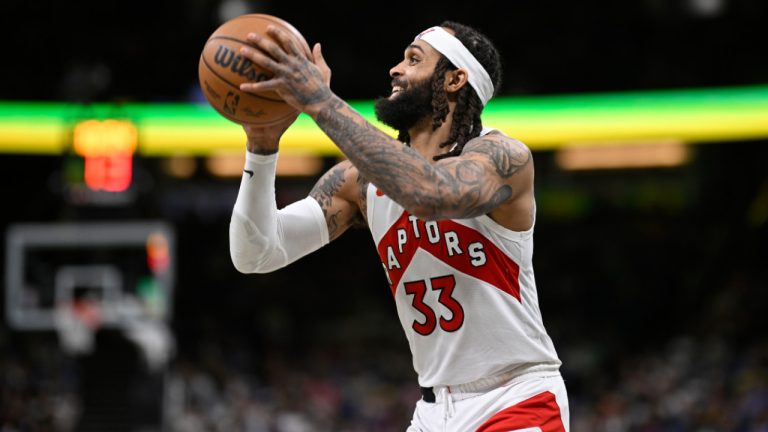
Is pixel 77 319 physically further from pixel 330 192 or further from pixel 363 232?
pixel 330 192

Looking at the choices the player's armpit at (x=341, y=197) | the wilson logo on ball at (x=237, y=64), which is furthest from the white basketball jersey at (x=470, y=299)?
the wilson logo on ball at (x=237, y=64)

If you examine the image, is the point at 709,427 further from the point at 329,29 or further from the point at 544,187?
the point at 329,29

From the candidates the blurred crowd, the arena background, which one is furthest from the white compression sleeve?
the arena background

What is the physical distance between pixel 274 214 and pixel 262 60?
2.52 ft

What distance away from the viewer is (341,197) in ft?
14.2

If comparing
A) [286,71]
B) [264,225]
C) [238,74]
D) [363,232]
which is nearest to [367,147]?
[286,71]

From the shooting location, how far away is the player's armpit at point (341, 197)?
4.29 meters

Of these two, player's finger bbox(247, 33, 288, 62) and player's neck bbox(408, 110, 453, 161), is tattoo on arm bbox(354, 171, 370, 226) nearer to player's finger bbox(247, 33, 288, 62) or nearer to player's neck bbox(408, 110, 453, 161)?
player's neck bbox(408, 110, 453, 161)

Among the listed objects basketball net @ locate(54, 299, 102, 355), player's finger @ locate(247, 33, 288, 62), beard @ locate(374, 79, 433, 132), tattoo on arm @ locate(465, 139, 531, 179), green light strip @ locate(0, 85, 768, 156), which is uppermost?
green light strip @ locate(0, 85, 768, 156)

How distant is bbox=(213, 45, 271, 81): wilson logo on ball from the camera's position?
139 inches

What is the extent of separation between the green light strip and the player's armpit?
12.8 metres

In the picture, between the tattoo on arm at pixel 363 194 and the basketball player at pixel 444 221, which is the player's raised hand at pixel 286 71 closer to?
the basketball player at pixel 444 221

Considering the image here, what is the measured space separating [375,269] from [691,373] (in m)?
7.72

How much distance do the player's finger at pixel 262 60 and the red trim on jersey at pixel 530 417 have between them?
137 cm
